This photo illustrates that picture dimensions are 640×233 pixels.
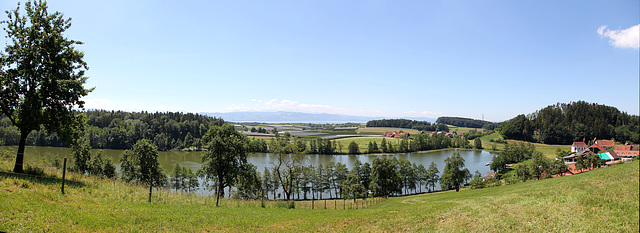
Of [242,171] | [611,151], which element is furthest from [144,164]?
[611,151]

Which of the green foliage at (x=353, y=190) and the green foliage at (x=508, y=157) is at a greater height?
the green foliage at (x=508, y=157)

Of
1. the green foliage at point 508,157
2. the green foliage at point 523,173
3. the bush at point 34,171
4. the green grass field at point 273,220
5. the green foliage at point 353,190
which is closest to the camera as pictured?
the green grass field at point 273,220

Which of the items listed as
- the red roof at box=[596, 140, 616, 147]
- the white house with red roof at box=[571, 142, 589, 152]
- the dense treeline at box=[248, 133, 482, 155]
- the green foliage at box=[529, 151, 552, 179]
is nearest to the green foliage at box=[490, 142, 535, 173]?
the white house with red roof at box=[571, 142, 589, 152]

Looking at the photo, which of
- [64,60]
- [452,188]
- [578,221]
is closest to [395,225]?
[578,221]

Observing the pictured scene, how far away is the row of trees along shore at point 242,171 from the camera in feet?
91.1

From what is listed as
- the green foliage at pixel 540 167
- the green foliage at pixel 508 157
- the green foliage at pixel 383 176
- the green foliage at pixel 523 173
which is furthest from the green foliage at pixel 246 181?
the green foliage at pixel 508 157

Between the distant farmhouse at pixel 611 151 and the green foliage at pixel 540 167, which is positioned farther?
the distant farmhouse at pixel 611 151

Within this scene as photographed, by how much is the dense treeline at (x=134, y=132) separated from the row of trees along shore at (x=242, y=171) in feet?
220

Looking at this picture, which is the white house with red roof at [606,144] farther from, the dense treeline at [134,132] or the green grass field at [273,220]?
the dense treeline at [134,132]

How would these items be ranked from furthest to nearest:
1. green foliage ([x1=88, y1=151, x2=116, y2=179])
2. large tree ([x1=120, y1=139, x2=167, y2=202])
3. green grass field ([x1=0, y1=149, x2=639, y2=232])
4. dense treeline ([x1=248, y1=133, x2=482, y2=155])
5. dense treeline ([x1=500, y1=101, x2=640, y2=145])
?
dense treeline ([x1=248, y1=133, x2=482, y2=155]) → dense treeline ([x1=500, y1=101, x2=640, y2=145]) → green foliage ([x1=88, y1=151, x2=116, y2=179]) → large tree ([x1=120, y1=139, x2=167, y2=202]) → green grass field ([x1=0, y1=149, x2=639, y2=232])

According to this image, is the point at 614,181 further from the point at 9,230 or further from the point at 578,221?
the point at 9,230

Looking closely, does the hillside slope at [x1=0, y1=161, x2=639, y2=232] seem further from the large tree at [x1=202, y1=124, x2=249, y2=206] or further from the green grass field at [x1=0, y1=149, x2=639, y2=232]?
the large tree at [x1=202, y1=124, x2=249, y2=206]

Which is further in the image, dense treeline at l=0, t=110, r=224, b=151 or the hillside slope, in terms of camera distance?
dense treeline at l=0, t=110, r=224, b=151

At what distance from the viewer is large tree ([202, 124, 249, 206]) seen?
26.9 m
